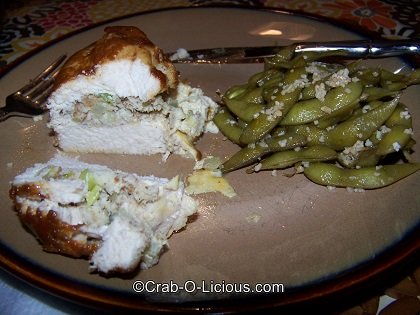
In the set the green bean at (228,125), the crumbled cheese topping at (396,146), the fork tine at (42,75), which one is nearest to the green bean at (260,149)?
the green bean at (228,125)

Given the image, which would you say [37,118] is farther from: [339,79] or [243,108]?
[339,79]

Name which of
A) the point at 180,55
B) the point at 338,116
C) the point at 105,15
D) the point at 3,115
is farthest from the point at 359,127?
the point at 105,15

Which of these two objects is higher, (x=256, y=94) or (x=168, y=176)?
(x=256, y=94)

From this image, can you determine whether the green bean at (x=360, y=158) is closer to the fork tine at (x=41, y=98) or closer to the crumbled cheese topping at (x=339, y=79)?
the crumbled cheese topping at (x=339, y=79)

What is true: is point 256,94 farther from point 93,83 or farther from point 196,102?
point 93,83

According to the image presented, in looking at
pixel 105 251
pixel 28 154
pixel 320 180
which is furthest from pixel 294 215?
pixel 28 154

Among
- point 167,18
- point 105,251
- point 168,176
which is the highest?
point 167,18
